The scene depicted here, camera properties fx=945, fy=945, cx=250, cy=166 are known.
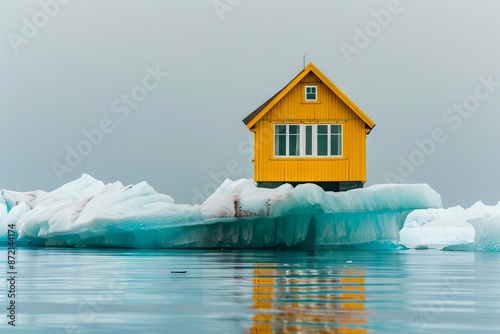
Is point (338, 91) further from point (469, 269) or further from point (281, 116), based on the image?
point (469, 269)

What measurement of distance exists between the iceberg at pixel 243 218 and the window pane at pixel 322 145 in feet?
6.63

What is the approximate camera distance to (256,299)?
15.4 meters

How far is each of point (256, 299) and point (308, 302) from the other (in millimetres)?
970

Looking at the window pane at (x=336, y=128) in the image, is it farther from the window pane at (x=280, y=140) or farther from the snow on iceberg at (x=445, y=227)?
the snow on iceberg at (x=445, y=227)

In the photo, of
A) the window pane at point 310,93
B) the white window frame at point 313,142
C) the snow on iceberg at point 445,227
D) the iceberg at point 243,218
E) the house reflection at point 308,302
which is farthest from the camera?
the snow on iceberg at point 445,227

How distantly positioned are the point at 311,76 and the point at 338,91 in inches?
51.4

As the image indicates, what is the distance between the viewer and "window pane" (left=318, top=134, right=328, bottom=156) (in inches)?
1476

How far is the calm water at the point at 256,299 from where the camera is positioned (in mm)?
12336

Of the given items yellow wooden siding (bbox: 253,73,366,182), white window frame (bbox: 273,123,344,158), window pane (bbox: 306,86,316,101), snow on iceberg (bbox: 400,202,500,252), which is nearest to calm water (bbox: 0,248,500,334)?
yellow wooden siding (bbox: 253,73,366,182)

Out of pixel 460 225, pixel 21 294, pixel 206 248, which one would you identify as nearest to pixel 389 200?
pixel 206 248

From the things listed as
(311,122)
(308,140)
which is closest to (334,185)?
(308,140)

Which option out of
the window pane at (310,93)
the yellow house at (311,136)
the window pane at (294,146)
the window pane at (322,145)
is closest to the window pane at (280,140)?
the yellow house at (311,136)

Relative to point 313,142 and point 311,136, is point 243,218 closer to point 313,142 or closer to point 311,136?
point 313,142

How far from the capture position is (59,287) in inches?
731
